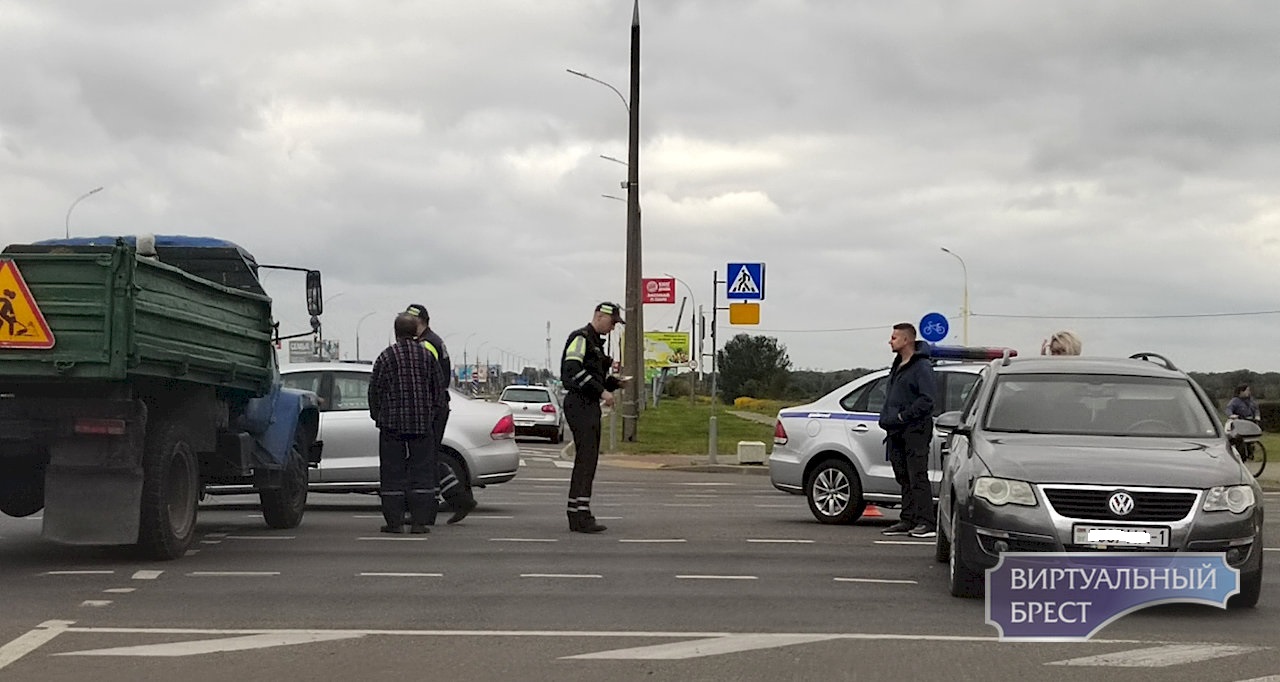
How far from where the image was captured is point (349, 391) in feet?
57.6

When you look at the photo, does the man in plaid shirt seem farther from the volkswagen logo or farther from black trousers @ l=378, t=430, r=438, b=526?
the volkswagen logo

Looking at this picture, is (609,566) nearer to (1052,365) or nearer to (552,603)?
(552,603)

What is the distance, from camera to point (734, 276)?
94.1ft

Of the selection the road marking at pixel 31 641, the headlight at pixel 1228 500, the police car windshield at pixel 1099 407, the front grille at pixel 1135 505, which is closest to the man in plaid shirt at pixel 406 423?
the police car windshield at pixel 1099 407

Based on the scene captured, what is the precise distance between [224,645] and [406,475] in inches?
241

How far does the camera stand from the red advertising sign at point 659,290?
1700 inches

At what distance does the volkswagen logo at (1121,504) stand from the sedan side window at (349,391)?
9.25 meters

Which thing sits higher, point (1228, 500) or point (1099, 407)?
point (1099, 407)

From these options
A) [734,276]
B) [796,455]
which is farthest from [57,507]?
[734,276]

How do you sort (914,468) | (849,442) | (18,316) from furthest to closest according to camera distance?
1. (849,442)
2. (914,468)
3. (18,316)

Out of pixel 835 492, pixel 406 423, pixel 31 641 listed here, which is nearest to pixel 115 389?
pixel 31 641

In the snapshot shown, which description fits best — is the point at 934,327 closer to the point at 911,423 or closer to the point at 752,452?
the point at 752,452

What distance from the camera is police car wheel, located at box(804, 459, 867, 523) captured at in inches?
639

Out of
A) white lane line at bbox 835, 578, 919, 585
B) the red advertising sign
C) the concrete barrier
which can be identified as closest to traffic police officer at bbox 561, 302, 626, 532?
white lane line at bbox 835, 578, 919, 585
